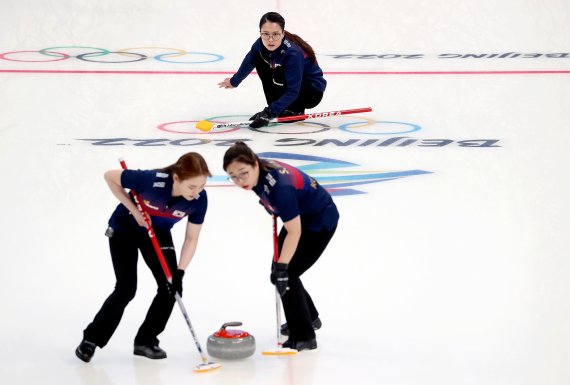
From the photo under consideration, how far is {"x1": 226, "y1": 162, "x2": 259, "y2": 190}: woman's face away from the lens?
3402mm

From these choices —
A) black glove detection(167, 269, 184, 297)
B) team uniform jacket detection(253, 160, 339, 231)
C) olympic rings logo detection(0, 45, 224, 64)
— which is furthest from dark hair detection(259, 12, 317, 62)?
black glove detection(167, 269, 184, 297)

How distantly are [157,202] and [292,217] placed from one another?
1.49 feet

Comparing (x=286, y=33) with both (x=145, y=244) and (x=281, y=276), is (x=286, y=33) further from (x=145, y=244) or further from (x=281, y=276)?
(x=281, y=276)

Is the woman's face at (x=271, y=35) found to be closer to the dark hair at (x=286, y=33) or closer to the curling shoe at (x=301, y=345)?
the dark hair at (x=286, y=33)

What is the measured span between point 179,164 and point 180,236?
1656mm

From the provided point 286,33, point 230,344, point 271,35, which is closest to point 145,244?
point 230,344

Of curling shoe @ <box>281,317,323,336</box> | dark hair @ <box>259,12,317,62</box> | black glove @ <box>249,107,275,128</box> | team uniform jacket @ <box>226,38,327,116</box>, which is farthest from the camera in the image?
black glove @ <box>249,107,275,128</box>

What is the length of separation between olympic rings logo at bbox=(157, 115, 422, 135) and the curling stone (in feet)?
11.6

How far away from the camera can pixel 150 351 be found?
3617 mm

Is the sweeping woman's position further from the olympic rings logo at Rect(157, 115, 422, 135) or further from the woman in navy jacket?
the olympic rings logo at Rect(157, 115, 422, 135)

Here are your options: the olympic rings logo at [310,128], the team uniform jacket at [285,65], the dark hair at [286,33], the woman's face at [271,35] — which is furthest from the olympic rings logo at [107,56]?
the woman's face at [271,35]

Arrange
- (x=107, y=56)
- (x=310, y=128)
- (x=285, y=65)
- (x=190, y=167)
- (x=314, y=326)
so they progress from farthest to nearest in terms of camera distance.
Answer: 1. (x=107, y=56)
2. (x=310, y=128)
3. (x=285, y=65)
4. (x=314, y=326)
5. (x=190, y=167)

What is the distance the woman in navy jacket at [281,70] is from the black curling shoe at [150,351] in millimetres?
3449

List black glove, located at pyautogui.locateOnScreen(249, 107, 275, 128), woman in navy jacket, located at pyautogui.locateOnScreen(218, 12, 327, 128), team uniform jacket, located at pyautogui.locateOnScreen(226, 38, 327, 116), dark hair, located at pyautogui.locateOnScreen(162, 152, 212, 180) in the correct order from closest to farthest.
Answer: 1. dark hair, located at pyautogui.locateOnScreen(162, 152, 212, 180)
2. woman in navy jacket, located at pyautogui.locateOnScreen(218, 12, 327, 128)
3. team uniform jacket, located at pyautogui.locateOnScreen(226, 38, 327, 116)
4. black glove, located at pyautogui.locateOnScreen(249, 107, 275, 128)
